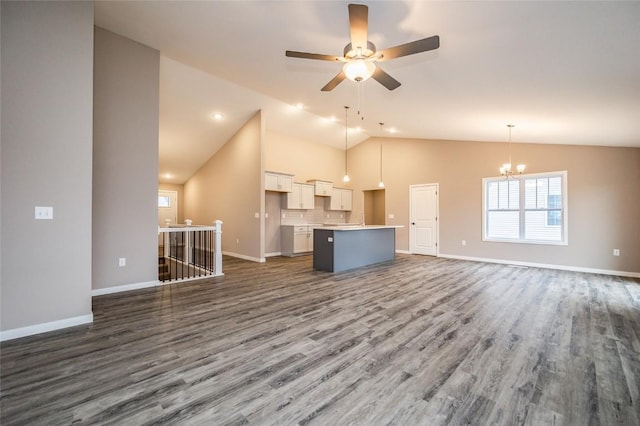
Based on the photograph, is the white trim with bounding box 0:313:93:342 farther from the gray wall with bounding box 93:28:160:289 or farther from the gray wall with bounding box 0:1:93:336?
the gray wall with bounding box 93:28:160:289

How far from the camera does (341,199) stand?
953cm

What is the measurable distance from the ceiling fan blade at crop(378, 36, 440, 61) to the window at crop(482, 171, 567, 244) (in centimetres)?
568

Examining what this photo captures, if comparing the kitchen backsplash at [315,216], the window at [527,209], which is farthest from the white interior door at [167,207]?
the window at [527,209]

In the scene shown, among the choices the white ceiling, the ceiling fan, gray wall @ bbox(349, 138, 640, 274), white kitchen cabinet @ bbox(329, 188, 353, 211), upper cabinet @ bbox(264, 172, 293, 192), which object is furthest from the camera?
white kitchen cabinet @ bbox(329, 188, 353, 211)

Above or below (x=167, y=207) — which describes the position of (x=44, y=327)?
below

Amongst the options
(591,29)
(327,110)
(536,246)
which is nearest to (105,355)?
(591,29)

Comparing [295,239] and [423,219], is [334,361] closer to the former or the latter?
[295,239]

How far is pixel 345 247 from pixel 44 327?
14.9 ft

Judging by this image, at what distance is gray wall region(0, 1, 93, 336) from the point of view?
2623 millimetres

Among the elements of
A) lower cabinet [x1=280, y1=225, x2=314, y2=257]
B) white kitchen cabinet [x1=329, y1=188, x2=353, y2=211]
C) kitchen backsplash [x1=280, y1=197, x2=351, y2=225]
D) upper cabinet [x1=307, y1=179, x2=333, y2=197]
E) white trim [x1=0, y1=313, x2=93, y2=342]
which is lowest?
white trim [x1=0, y1=313, x2=93, y2=342]

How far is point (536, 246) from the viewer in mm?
6387

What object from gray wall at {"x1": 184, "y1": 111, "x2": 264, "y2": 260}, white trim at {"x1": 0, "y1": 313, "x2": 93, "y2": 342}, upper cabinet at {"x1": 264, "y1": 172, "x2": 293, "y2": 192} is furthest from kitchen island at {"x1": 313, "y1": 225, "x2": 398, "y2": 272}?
white trim at {"x1": 0, "y1": 313, "x2": 93, "y2": 342}

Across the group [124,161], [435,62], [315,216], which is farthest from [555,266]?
[124,161]

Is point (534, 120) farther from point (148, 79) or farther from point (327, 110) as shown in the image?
point (148, 79)
